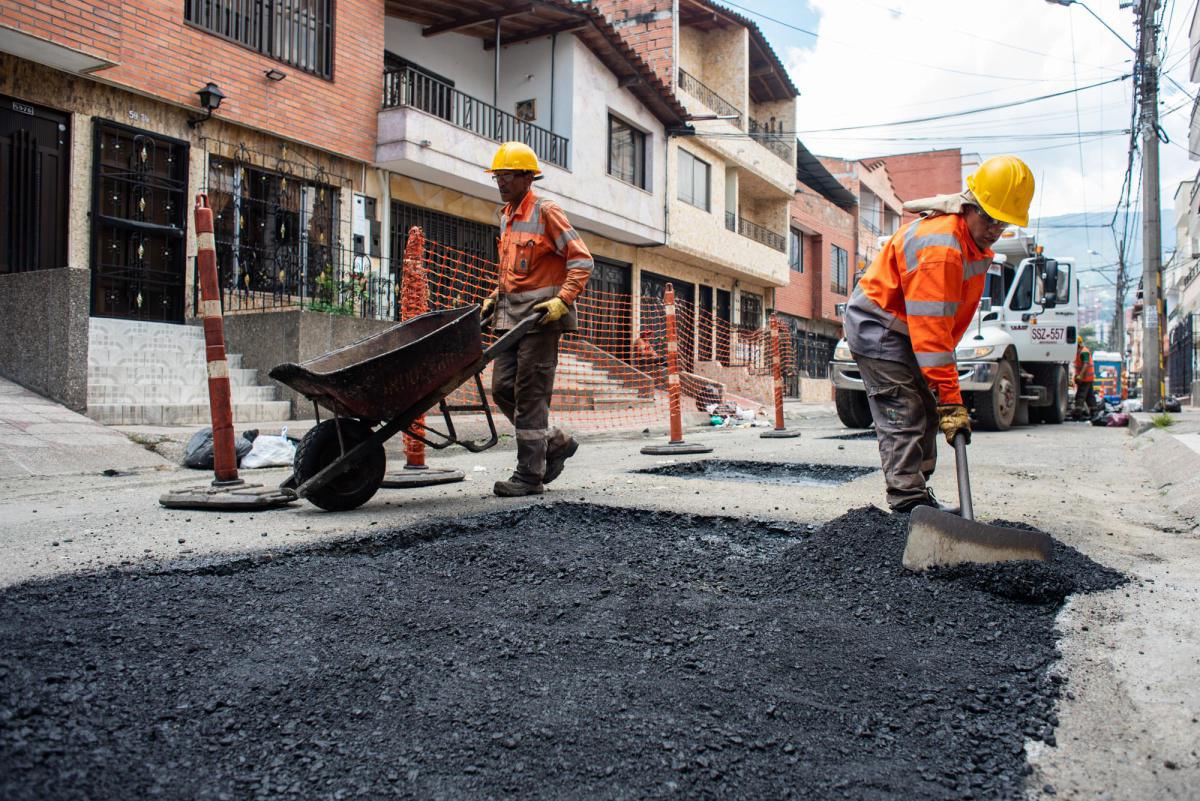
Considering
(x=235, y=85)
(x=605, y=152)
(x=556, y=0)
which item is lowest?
(x=235, y=85)

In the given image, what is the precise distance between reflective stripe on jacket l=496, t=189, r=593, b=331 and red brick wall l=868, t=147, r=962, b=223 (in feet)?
138

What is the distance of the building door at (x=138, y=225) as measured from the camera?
9.13 m

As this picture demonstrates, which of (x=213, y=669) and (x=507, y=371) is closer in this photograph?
(x=213, y=669)

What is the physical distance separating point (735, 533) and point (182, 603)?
2.30 metres

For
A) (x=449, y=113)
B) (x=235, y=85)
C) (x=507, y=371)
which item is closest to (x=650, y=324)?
(x=449, y=113)

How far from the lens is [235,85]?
33.7 ft

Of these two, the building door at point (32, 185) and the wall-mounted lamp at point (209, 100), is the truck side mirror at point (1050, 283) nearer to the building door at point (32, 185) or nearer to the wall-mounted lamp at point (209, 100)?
the wall-mounted lamp at point (209, 100)

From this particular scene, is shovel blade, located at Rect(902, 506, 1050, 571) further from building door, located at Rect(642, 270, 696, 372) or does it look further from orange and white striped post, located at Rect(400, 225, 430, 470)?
building door, located at Rect(642, 270, 696, 372)

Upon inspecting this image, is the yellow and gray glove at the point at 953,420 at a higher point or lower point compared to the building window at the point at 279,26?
lower

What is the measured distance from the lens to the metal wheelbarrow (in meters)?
3.75

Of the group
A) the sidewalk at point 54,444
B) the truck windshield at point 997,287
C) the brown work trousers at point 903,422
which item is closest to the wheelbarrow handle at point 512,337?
the brown work trousers at point 903,422

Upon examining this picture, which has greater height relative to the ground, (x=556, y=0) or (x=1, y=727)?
(x=556, y=0)

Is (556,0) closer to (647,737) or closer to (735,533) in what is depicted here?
(735,533)

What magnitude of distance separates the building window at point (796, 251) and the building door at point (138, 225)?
20816 mm
